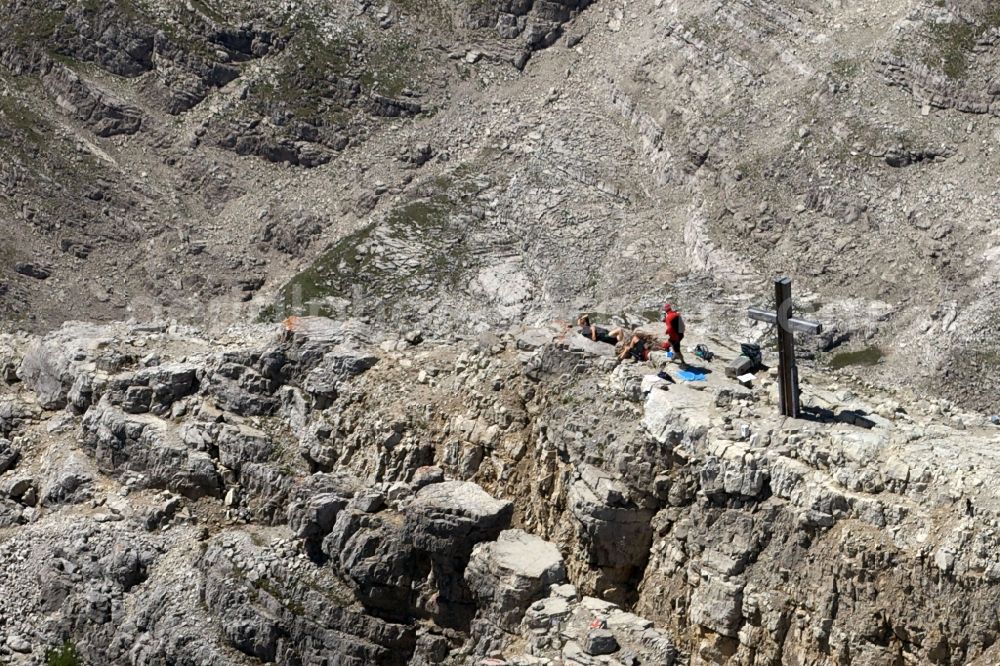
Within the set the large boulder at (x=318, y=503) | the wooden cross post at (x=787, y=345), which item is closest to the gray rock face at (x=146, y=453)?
the large boulder at (x=318, y=503)

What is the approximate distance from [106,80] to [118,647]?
82.3 meters

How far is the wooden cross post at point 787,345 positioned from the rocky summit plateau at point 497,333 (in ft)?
0.40

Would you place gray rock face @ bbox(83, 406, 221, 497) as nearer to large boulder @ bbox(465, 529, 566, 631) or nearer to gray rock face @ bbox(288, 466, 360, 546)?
gray rock face @ bbox(288, 466, 360, 546)

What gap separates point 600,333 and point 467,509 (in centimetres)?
677

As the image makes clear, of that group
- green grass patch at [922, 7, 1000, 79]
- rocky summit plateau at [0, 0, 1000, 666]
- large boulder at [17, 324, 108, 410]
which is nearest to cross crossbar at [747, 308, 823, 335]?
rocky summit plateau at [0, 0, 1000, 666]

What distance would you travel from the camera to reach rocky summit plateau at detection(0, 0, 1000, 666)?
37.2 meters

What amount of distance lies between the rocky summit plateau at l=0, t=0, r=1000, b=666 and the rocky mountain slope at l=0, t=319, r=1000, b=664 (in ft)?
0.36

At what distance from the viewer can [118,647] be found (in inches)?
1816

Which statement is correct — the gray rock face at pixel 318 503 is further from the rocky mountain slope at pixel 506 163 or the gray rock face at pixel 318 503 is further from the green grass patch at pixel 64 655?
the rocky mountain slope at pixel 506 163

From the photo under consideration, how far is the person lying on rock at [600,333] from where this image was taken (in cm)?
4419

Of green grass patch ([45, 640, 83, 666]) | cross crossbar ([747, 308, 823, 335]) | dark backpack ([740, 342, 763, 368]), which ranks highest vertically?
cross crossbar ([747, 308, 823, 335])

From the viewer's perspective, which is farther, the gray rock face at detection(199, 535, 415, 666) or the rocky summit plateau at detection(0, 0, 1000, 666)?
the gray rock face at detection(199, 535, 415, 666)

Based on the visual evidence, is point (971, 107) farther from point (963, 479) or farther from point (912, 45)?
point (963, 479)

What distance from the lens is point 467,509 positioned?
41375mm
